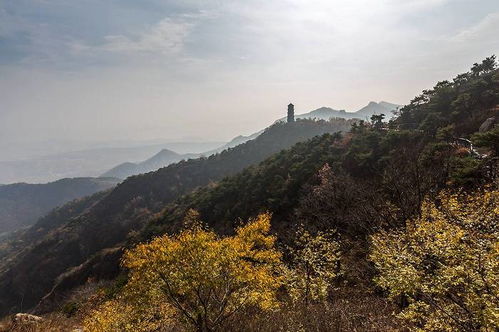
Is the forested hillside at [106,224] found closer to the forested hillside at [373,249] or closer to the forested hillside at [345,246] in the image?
the forested hillside at [345,246]

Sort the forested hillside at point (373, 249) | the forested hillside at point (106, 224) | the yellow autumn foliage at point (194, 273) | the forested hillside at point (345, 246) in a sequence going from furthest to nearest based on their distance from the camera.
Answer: the forested hillside at point (106, 224) → the yellow autumn foliage at point (194, 273) → the forested hillside at point (345, 246) → the forested hillside at point (373, 249)

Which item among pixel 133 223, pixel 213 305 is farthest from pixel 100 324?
pixel 133 223

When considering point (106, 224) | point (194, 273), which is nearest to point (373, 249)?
point (194, 273)

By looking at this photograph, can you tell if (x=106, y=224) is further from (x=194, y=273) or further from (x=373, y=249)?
(x=194, y=273)

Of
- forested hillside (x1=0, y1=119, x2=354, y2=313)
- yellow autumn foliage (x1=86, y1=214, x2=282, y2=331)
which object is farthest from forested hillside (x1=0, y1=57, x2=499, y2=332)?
forested hillside (x1=0, y1=119, x2=354, y2=313)

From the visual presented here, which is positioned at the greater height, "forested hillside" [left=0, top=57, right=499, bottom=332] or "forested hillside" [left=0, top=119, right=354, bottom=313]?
"forested hillside" [left=0, top=57, right=499, bottom=332]

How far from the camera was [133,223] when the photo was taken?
142m

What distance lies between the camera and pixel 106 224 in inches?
6225

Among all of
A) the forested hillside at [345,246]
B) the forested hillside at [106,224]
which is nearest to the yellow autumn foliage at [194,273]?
the forested hillside at [345,246]

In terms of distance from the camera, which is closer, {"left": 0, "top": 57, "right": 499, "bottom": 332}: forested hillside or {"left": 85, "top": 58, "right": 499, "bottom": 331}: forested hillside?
{"left": 85, "top": 58, "right": 499, "bottom": 331}: forested hillside

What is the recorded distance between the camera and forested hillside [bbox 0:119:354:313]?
128m

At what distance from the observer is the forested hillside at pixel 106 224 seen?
127550mm

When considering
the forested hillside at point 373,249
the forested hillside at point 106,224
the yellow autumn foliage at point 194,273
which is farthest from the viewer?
the forested hillside at point 106,224

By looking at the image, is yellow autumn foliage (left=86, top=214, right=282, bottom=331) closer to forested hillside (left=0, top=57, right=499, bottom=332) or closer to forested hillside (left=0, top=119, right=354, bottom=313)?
forested hillside (left=0, top=57, right=499, bottom=332)
